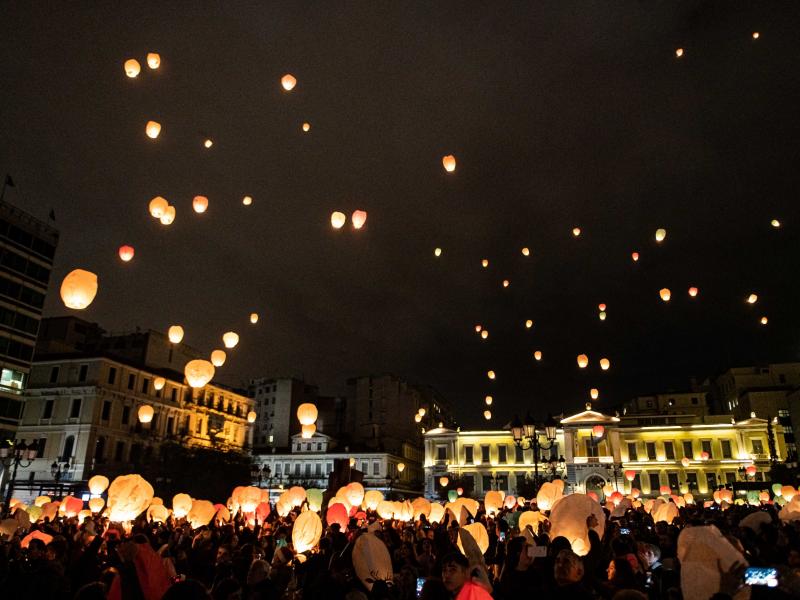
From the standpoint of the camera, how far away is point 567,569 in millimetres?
4234

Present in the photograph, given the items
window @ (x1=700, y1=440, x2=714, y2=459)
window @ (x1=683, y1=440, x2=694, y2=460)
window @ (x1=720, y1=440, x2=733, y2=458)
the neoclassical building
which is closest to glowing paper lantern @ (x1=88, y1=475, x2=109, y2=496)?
the neoclassical building

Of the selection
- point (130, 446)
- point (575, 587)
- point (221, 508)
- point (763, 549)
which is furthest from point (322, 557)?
point (130, 446)

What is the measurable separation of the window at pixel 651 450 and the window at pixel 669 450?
1.31m

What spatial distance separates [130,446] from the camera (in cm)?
4444

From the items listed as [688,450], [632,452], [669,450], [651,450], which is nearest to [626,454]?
[632,452]

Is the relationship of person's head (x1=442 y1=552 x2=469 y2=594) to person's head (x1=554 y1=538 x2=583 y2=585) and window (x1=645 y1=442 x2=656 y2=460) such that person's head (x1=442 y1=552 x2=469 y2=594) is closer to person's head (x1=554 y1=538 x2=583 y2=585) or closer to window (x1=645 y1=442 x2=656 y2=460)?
person's head (x1=554 y1=538 x2=583 y2=585)

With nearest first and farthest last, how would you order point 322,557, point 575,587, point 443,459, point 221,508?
point 575,587, point 322,557, point 221,508, point 443,459

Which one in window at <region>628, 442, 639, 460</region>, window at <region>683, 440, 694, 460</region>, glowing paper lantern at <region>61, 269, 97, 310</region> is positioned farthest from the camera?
window at <region>628, 442, 639, 460</region>

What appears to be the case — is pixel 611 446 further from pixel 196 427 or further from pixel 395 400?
pixel 196 427

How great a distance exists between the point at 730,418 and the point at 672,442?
24.3 ft

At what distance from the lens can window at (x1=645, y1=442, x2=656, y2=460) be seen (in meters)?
70.7

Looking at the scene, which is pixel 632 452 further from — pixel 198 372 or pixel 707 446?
pixel 198 372

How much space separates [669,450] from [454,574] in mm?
75776

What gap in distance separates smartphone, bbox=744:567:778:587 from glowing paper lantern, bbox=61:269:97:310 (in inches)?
434
